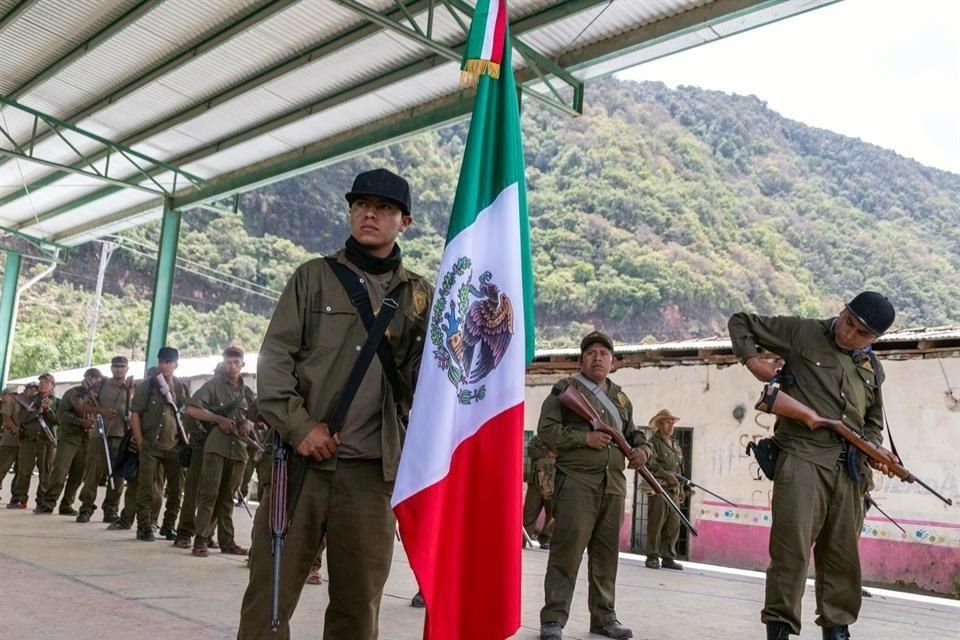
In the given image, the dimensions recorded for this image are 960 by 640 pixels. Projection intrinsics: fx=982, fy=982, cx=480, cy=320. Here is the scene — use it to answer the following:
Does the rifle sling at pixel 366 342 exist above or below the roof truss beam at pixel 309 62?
below

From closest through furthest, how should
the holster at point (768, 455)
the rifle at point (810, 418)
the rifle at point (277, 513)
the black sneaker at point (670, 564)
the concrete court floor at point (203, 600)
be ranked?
the rifle at point (277, 513), the rifle at point (810, 418), the concrete court floor at point (203, 600), the holster at point (768, 455), the black sneaker at point (670, 564)

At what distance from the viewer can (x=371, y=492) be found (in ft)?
10.8

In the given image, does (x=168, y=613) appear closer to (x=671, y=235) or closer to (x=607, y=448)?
(x=607, y=448)

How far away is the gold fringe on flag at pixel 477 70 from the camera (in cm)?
383

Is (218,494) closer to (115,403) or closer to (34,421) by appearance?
(115,403)

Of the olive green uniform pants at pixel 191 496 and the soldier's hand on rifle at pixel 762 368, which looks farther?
the olive green uniform pants at pixel 191 496

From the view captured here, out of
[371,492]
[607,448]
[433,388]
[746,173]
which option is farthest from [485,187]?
[746,173]

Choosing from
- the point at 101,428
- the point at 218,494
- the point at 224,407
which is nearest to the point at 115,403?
the point at 101,428

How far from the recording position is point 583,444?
603 centimetres

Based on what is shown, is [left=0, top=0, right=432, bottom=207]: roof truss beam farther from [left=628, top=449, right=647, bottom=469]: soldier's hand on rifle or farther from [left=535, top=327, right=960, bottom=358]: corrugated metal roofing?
[left=535, top=327, right=960, bottom=358]: corrugated metal roofing

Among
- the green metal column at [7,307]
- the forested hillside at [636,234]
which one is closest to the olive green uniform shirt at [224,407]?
the green metal column at [7,307]

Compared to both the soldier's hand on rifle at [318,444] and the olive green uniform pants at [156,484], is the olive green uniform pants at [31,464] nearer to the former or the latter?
the olive green uniform pants at [156,484]

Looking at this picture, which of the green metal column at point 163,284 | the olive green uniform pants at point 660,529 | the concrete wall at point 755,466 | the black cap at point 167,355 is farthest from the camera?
the green metal column at point 163,284

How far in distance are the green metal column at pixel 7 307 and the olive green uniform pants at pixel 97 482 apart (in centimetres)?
1632
